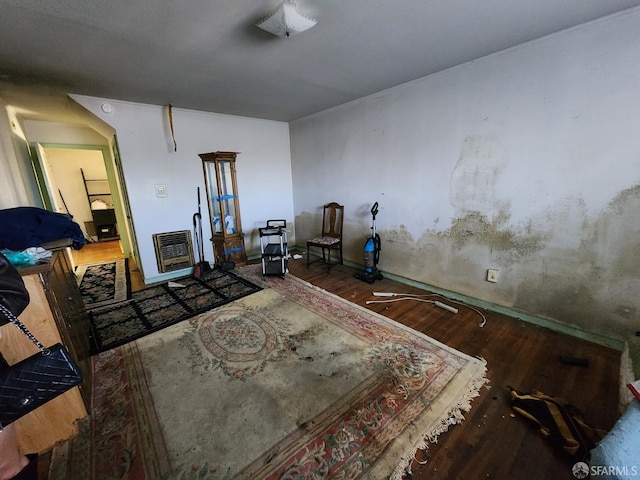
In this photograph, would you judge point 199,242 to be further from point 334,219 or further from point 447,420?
point 447,420

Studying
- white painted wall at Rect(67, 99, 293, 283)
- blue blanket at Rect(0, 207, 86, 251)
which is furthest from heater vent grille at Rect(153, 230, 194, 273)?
blue blanket at Rect(0, 207, 86, 251)

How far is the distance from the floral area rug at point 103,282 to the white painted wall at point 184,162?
398 mm

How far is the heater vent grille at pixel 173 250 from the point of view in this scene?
352 cm

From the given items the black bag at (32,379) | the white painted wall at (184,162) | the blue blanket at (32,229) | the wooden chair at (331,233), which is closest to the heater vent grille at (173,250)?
the white painted wall at (184,162)

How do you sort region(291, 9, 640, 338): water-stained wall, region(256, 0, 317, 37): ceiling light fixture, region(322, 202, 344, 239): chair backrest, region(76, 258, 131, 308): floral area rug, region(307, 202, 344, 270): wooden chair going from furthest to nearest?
region(322, 202, 344, 239): chair backrest → region(307, 202, 344, 270): wooden chair → region(76, 258, 131, 308): floral area rug → region(291, 9, 640, 338): water-stained wall → region(256, 0, 317, 37): ceiling light fixture

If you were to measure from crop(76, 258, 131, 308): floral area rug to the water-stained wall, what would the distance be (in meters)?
3.57

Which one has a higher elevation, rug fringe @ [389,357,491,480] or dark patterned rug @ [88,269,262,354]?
dark patterned rug @ [88,269,262,354]

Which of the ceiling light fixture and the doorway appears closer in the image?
the ceiling light fixture

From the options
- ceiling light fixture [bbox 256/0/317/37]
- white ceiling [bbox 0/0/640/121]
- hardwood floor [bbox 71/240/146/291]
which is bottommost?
hardwood floor [bbox 71/240/146/291]

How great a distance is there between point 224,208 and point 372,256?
7.67 ft

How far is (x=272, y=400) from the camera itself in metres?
1.58

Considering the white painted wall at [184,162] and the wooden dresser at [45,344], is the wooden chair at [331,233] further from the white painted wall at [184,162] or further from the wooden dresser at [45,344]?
the wooden dresser at [45,344]

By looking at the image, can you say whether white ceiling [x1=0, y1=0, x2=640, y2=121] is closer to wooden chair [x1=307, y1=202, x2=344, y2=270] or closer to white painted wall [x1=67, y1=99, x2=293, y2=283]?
white painted wall [x1=67, y1=99, x2=293, y2=283]

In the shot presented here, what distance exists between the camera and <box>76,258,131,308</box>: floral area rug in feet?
9.96
